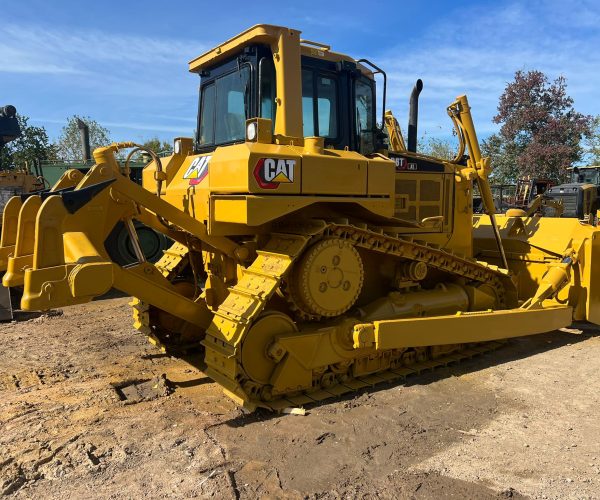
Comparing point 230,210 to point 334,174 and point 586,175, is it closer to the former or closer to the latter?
point 334,174

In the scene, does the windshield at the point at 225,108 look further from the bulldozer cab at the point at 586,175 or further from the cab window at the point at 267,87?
the bulldozer cab at the point at 586,175

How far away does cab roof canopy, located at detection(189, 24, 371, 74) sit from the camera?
4754 mm

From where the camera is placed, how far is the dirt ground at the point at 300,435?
335 cm

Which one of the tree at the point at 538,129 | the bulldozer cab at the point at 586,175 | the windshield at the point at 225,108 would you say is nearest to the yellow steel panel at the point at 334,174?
the windshield at the point at 225,108

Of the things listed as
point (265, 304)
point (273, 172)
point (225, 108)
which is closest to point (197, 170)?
point (225, 108)

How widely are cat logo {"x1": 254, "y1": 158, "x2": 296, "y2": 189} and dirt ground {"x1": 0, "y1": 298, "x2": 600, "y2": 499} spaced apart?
202 centimetres

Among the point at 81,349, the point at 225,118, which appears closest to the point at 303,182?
the point at 225,118

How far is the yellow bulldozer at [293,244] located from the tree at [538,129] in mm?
22852

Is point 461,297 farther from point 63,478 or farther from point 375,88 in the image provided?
point 63,478

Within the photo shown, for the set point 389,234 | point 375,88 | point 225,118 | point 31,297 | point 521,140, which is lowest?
point 31,297

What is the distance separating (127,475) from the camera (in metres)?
3.44

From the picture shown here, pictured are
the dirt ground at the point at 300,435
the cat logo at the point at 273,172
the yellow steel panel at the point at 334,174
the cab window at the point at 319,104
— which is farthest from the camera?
the cab window at the point at 319,104

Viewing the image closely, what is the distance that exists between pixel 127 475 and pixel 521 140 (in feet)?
97.3

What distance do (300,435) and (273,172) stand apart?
7.04ft
